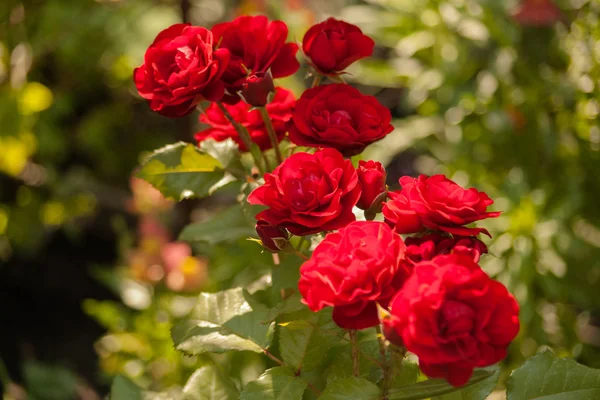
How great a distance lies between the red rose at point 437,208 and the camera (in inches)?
19.8

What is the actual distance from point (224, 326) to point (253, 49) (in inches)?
11.4

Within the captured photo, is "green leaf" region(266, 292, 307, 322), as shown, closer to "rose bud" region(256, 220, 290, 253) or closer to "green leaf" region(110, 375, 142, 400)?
"rose bud" region(256, 220, 290, 253)

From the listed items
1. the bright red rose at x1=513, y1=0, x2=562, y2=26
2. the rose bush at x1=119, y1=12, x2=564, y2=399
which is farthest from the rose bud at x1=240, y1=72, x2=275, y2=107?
the bright red rose at x1=513, y1=0, x2=562, y2=26

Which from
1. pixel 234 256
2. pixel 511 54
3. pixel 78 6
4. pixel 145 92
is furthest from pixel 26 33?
pixel 145 92

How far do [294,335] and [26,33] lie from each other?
181 centimetres

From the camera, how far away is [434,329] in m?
0.43

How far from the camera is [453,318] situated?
43cm

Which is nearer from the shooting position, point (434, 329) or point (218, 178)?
point (434, 329)

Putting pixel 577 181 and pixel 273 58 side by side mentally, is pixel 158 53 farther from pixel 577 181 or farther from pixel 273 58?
pixel 577 181

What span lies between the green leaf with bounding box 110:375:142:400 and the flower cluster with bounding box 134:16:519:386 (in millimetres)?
286

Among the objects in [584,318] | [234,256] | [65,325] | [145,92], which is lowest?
[65,325]

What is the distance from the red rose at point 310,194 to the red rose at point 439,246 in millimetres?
62

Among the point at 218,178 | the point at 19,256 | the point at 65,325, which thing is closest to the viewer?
the point at 218,178

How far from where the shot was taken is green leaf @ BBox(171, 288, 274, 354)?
63 cm
